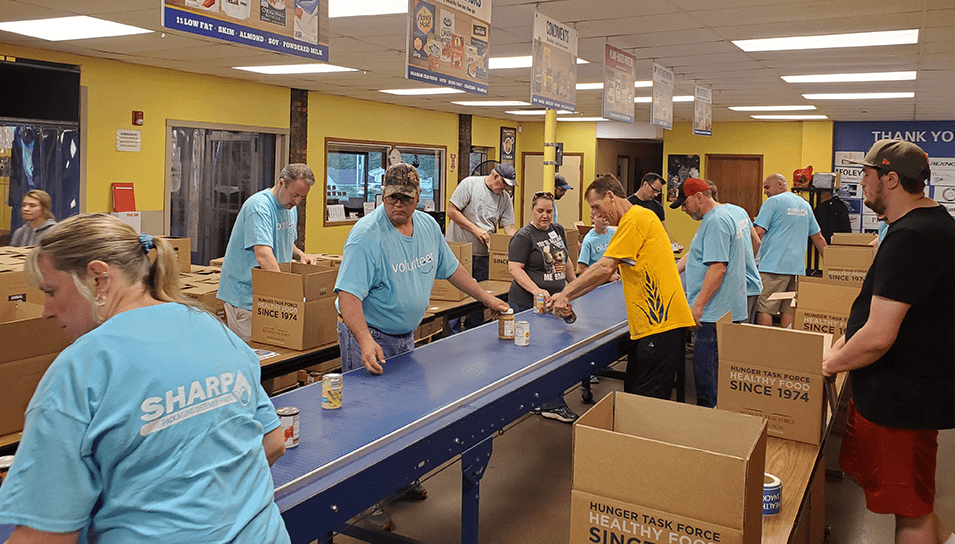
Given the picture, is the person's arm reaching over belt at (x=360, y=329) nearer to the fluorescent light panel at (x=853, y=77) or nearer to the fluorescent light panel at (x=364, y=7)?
the fluorescent light panel at (x=364, y=7)

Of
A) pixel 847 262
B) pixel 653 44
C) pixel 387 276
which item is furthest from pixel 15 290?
pixel 847 262

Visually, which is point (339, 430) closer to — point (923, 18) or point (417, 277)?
point (417, 277)

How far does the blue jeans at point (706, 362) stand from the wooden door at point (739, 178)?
10545 millimetres

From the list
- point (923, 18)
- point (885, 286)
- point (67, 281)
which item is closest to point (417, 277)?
point (885, 286)

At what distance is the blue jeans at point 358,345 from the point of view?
335cm

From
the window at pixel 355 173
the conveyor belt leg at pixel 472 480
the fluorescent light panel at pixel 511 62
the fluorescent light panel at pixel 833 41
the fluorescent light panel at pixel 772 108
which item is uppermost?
the fluorescent light panel at pixel 772 108

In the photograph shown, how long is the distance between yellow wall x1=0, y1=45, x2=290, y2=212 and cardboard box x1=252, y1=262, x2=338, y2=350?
4.64 meters

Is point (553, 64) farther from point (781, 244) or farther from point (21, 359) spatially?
point (21, 359)

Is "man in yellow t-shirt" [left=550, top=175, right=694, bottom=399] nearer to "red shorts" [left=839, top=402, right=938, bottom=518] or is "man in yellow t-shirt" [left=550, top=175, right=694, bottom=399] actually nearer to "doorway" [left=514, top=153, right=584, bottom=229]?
"red shorts" [left=839, top=402, right=938, bottom=518]

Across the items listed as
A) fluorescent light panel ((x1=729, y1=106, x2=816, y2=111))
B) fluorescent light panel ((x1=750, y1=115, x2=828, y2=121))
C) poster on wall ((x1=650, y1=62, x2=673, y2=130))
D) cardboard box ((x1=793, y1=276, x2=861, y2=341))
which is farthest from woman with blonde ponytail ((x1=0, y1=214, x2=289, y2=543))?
fluorescent light panel ((x1=750, y1=115, x2=828, y2=121))

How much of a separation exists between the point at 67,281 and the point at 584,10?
4647 millimetres

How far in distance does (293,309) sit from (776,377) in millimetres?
2428

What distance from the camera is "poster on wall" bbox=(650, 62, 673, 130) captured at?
23.9 feet

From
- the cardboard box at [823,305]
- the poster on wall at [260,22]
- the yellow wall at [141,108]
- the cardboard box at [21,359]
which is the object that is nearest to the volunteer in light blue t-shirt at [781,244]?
the cardboard box at [823,305]
